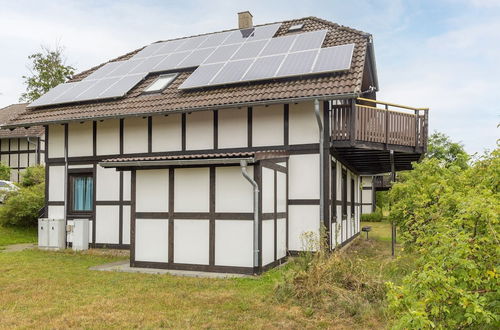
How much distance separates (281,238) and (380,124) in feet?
11.9

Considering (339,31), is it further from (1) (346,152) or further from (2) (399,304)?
(2) (399,304)

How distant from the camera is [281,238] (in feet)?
32.4

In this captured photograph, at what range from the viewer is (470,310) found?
2.93 m

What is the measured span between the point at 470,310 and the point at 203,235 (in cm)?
662

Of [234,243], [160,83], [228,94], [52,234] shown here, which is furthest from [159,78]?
[234,243]

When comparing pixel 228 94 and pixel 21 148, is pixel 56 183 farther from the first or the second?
pixel 21 148

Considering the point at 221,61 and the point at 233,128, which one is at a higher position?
the point at 221,61

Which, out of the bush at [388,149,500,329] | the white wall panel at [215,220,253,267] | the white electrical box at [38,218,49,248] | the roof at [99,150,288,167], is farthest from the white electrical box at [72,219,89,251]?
the bush at [388,149,500,329]

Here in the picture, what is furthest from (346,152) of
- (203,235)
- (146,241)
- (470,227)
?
(470,227)

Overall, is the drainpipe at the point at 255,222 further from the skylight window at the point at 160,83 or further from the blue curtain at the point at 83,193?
the blue curtain at the point at 83,193

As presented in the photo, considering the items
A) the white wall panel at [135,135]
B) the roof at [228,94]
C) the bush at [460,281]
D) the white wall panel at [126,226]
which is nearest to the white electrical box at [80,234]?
the white wall panel at [126,226]

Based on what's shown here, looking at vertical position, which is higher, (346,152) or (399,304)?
(346,152)

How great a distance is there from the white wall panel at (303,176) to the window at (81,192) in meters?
5.96

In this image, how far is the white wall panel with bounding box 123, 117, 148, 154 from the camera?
11.9 metres
